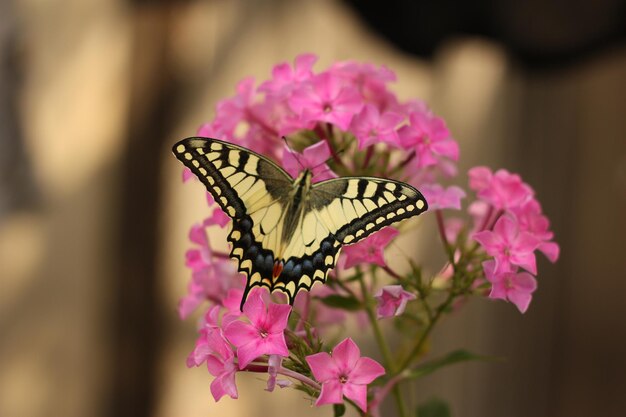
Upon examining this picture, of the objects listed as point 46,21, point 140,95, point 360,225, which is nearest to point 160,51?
point 140,95

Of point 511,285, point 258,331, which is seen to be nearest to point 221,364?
point 258,331

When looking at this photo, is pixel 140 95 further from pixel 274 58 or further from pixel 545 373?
pixel 545 373

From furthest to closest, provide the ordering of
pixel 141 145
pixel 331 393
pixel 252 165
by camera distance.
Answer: pixel 141 145 → pixel 252 165 → pixel 331 393

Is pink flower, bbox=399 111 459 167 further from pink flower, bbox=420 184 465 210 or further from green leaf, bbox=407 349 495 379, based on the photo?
green leaf, bbox=407 349 495 379

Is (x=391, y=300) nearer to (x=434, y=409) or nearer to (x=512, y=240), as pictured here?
(x=512, y=240)

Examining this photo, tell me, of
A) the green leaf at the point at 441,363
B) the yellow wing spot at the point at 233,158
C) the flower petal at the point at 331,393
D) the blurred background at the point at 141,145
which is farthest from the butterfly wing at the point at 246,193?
the blurred background at the point at 141,145

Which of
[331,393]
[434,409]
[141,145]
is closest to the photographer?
[331,393]
